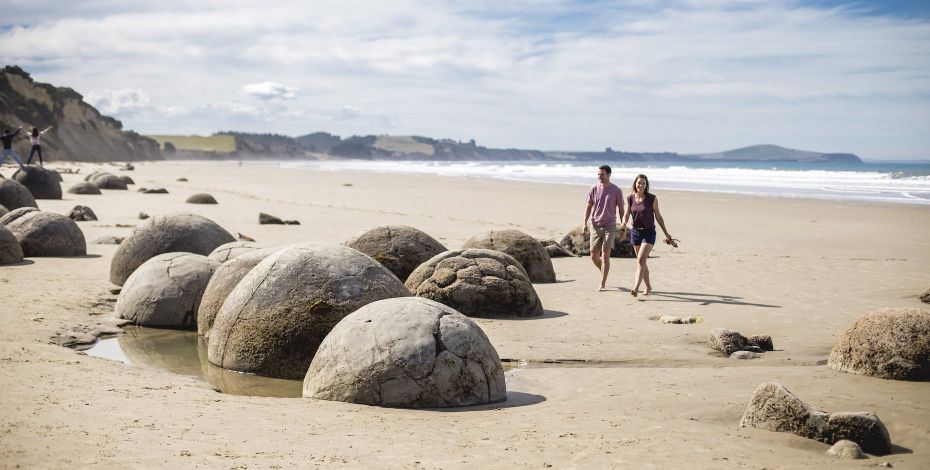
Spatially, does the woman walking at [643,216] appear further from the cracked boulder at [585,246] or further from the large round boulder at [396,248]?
the cracked boulder at [585,246]

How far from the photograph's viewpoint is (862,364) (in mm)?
7758

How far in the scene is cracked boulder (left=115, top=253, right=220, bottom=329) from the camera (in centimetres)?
1002

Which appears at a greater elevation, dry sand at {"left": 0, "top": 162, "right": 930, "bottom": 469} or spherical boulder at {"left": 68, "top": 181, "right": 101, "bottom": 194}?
spherical boulder at {"left": 68, "top": 181, "right": 101, "bottom": 194}

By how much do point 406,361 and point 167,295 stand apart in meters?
4.76

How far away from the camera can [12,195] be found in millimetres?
19375

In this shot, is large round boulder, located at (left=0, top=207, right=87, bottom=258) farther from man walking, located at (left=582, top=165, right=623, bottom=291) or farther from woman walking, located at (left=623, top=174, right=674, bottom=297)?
woman walking, located at (left=623, top=174, right=674, bottom=297)

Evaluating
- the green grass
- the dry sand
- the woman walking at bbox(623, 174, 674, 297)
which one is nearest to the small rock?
the dry sand

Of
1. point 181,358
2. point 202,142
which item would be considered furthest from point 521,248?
point 202,142

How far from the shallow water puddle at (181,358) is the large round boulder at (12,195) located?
37.6 ft

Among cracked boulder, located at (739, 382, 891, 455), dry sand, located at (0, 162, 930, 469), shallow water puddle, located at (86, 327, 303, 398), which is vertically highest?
cracked boulder, located at (739, 382, 891, 455)

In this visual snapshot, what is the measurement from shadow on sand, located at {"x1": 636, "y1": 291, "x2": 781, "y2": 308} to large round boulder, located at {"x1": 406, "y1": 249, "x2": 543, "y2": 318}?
2.28 m

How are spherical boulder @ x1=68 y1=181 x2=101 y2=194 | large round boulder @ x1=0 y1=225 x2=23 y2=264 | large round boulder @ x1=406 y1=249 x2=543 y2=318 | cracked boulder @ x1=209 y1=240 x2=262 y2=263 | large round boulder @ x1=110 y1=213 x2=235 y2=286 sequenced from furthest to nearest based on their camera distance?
spherical boulder @ x1=68 y1=181 x2=101 y2=194 → large round boulder @ x1=0 y1=225 x2=23 y2=264 → large round boulder @ x1=110 y1=213 x2=235 y2=286 → cracked boulder @ x1=209 y1=240 x2=262 y2=263 → large round boulder @ x1=406 y1=249 x2=543 y2=318

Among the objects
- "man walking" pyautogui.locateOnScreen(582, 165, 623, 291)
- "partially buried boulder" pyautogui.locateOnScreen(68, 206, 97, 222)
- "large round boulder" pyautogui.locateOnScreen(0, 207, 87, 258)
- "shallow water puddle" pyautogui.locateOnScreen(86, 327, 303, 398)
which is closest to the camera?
"shallow water puddle" pyautogui.locateOnScreen(86, 327, 303, 398)

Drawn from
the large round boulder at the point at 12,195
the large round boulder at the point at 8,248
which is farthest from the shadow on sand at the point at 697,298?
the large round boulder at the point at 12,195
